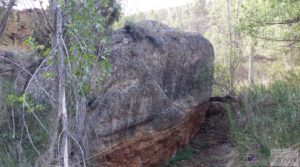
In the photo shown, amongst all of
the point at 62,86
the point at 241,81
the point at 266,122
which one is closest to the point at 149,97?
the point at 266,122

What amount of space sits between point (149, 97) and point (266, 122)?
6.92 ft

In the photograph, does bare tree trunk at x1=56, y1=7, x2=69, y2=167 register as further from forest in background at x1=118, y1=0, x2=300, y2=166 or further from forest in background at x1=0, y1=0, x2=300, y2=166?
forest in background at x1=118, y1=0, x2=300, y2=166

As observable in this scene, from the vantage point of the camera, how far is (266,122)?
642cm

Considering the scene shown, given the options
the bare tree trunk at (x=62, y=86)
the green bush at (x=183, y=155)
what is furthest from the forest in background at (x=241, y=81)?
the green bush at (x=183, y=155)

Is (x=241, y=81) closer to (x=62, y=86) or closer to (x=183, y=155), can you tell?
(x=183, y=155)

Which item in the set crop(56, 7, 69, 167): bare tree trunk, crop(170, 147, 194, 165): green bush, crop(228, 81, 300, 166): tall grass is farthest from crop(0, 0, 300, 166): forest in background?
crop(170, 147, 194, 165): green bush

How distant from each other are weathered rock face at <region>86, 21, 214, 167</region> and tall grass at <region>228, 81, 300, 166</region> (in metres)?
1.18

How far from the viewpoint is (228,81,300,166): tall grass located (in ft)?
18.7

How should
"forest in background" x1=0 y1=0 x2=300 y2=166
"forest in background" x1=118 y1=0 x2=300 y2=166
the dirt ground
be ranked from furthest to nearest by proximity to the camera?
the dirt ground
"forest in background" x1=118 y1=0 x2=300 y2=166
"forest in background" x1=0 y1=0 x2=300 y2=166

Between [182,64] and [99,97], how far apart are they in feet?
8.90

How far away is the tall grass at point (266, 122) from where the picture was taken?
18.7 feet

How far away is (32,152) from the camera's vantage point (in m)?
4.95

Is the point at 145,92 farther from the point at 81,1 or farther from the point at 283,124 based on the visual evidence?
the point at 81,1

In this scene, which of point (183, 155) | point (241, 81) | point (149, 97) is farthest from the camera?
point (241, 81)
